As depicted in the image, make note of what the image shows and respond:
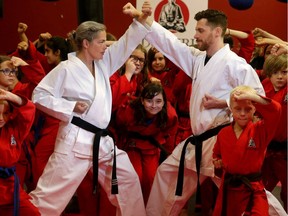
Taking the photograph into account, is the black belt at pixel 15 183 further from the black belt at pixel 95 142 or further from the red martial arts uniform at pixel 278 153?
the red martial arts uniform at pixel 278 153

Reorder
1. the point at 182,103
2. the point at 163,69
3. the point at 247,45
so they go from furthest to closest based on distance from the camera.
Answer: the point at 163,69, the point at 182,103, the point at 247,45

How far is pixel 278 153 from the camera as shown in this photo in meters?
3.65

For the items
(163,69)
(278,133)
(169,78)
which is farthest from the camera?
(163,69)

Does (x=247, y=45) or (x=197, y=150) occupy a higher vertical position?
(x=247, y=45)

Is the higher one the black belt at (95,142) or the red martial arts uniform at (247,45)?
the red martial arts uniform at (247,45)

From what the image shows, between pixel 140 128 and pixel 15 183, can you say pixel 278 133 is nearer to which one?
pixel 140 128

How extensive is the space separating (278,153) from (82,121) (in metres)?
1.42

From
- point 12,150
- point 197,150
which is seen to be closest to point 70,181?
point 12,150

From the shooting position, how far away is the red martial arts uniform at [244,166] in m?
3.06

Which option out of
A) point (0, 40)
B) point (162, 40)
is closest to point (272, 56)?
point (162, 40)

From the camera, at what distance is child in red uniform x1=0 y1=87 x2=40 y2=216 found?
3.13 meters

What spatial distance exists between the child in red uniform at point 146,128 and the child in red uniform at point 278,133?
78 centimetres

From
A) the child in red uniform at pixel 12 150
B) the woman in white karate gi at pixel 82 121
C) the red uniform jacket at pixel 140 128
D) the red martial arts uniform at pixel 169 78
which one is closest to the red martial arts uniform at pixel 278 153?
the red uniform jacket at pixel 140 128

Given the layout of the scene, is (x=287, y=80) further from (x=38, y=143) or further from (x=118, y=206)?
(x=38, y=143)
